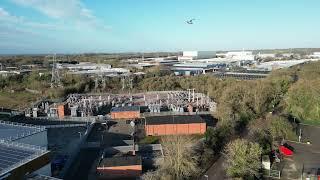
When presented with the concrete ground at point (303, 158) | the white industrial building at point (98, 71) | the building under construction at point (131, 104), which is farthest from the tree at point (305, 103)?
the white industrial building at point (98, 71)

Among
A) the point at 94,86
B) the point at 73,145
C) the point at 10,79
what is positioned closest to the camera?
the point at 73,145

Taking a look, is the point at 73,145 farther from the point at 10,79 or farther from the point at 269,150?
the point at 10,79

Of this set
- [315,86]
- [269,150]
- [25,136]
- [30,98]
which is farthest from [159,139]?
[30,98]

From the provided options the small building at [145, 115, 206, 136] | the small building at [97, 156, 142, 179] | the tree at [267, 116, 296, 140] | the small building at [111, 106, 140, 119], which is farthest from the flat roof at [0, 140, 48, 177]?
the small building at [111, 106, 140, 119]

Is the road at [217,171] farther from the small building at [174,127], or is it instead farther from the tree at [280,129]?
the small building at [174,127]

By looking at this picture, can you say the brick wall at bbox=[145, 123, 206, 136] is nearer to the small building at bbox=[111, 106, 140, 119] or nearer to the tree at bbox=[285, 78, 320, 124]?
the small building at bbox=[111, 106, 140, 119]

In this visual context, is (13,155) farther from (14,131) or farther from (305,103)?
(305,103)

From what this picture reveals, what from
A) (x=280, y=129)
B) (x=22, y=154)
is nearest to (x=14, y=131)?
(x=22, y=154)
